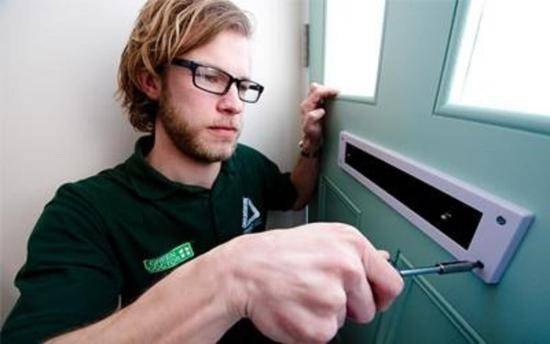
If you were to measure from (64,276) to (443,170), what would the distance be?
0.68 meters

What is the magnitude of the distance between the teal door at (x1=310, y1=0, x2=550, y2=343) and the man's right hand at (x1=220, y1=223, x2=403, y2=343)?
0.45ft

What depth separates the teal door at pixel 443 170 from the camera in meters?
0.30

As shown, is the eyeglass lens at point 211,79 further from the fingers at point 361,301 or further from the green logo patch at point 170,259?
the fingers at point 361,301

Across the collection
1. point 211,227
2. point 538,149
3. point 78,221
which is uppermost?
point 538,149

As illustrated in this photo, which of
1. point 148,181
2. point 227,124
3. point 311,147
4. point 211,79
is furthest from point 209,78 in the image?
point 311,147

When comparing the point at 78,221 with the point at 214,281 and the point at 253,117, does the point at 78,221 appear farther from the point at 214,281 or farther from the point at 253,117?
the point at 253,117

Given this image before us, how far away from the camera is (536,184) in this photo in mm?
296

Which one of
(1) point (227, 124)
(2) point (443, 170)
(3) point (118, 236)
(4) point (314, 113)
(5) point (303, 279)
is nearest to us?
(5) point (303, 279)

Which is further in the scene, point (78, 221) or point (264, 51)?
point (264, 51)

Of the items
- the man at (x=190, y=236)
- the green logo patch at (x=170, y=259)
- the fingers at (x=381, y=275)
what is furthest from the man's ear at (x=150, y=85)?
the fingers at (x=381, y=275)

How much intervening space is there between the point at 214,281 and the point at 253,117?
2.62ft

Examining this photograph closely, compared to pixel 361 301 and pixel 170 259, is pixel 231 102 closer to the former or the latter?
pixel 170 259

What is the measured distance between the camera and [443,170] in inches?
16.9

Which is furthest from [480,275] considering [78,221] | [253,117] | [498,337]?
[253,117]
